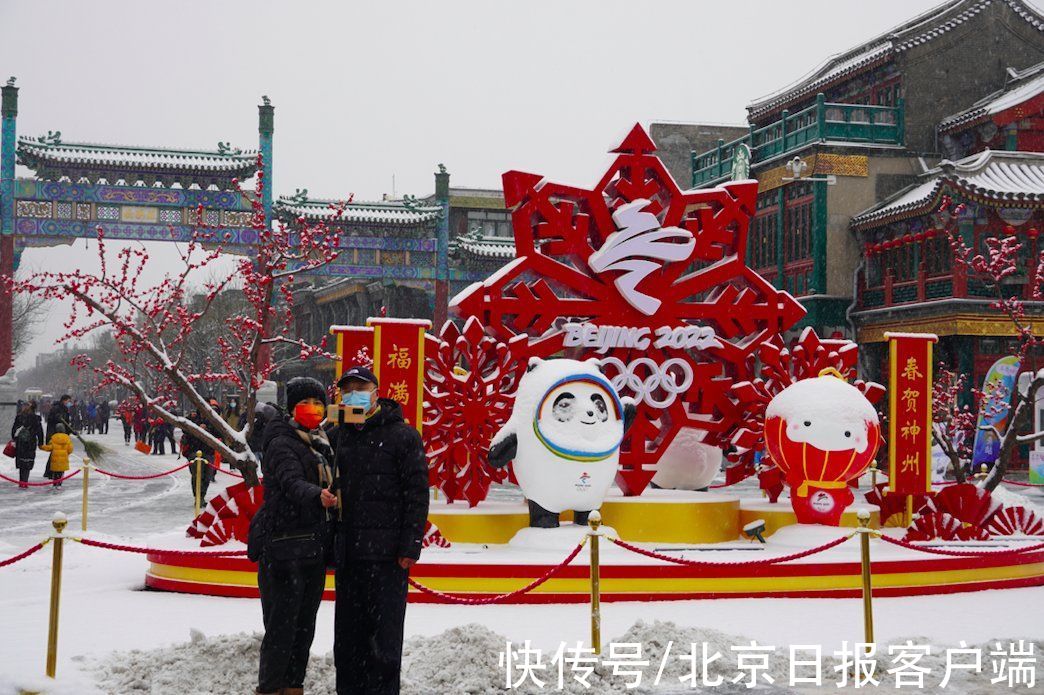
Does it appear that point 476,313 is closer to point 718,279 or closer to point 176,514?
point 718,279

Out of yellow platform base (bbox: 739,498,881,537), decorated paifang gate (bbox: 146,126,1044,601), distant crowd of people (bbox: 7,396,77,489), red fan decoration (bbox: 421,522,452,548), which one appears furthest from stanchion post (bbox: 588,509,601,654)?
distant crowd of people (bbox: 7,396,77,489)

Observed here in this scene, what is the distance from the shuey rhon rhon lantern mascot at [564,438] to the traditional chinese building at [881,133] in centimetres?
1915

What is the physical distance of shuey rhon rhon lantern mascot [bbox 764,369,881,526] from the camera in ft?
35.3

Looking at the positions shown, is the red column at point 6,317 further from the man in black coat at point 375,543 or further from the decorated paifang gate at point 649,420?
the man in black coat at point 375,543

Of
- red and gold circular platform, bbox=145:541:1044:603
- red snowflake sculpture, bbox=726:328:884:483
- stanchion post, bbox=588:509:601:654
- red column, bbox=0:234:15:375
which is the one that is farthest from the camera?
red column, bbox=0:234:15:375

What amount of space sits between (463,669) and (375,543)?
4.27 ft

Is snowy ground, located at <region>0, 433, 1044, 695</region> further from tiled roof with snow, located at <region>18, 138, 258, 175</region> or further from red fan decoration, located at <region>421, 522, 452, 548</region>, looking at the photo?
tiled roof with snow, located at <region>18, 138, 258, 175</region>

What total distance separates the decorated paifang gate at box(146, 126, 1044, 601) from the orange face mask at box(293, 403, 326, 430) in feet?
11.6

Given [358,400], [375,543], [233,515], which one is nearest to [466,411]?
[233,515]

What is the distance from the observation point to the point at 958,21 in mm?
29250

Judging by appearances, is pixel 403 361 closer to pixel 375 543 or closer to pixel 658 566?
pixel 658 566

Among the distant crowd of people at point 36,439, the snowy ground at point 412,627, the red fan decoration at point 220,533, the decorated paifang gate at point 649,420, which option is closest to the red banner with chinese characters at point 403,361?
the decorated paifang gate at point 649,420

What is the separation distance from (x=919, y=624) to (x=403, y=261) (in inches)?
1127

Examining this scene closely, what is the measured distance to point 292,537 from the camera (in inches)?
234
